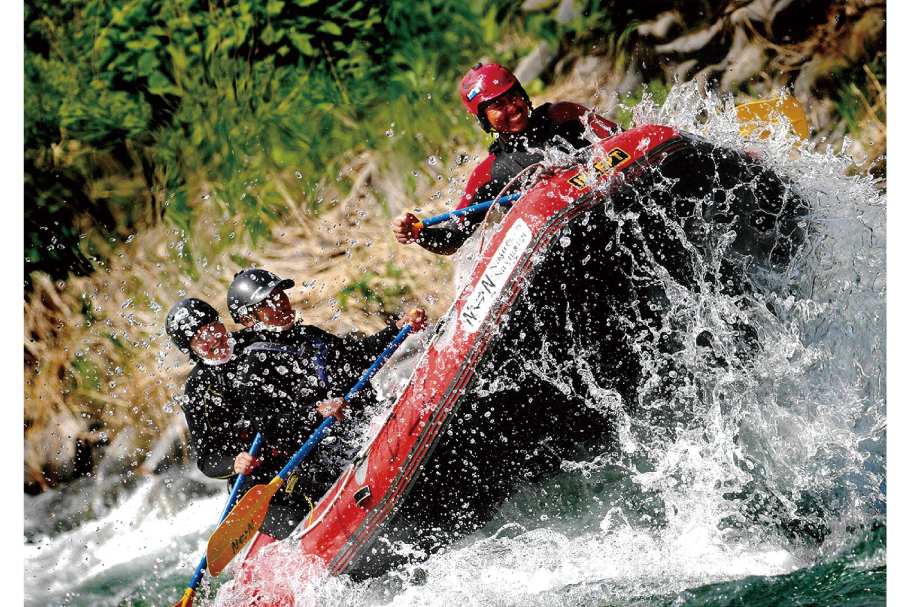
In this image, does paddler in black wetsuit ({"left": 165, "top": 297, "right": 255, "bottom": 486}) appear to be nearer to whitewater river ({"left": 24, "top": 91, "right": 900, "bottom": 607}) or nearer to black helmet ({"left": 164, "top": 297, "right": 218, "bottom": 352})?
black helmet ({"left": 164, "top": 297, "right": 218, "bottom": 352})

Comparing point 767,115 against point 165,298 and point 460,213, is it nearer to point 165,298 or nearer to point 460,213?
point 460,213

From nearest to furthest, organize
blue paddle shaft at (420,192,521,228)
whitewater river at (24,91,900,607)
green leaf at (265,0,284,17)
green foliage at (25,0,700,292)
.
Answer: whitewater river at (24,91,900,607) → blue paddle shaft at (420,192,521,228) → green foliage at (25,0,700,292) → green leaf at (265,0,284,17)

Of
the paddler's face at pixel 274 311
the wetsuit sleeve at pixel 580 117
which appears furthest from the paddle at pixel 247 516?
the wetsuit sleeve at pixel 580 117

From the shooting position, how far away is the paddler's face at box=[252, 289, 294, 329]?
8.34ft

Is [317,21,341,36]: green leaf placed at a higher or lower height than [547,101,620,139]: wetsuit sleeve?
higher

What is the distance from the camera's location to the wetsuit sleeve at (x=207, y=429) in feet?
8.22

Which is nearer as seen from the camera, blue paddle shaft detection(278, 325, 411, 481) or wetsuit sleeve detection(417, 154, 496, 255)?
blue paddle shaft detection(278, 325, 411, 481)

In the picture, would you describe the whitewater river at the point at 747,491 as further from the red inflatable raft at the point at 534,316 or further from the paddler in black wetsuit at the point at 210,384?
the paddler in black wetsuit at the point at 210,384

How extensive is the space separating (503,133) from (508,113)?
0.09m

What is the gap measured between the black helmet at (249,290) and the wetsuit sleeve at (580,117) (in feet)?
3.68

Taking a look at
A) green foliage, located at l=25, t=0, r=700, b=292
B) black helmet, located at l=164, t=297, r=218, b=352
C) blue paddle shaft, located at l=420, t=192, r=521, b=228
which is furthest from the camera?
green foliage, located at l=25, t=0, r=700, b=292

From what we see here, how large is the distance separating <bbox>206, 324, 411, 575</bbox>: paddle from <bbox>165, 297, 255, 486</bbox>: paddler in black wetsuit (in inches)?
3.9

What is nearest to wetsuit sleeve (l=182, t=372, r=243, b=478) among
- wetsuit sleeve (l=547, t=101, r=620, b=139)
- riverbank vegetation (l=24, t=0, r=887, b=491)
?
wetsuit sleeve (l=547, t=101, r=620, b=139)

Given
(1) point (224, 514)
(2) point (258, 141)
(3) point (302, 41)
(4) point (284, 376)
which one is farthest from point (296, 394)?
(3) point (302, 41)
